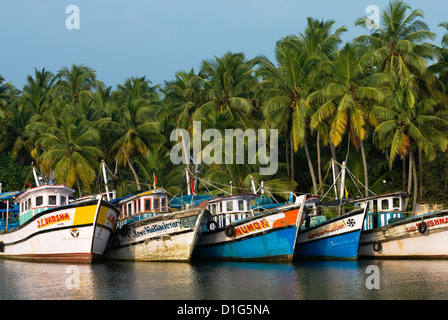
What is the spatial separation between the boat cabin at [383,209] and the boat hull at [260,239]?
582 centimetres

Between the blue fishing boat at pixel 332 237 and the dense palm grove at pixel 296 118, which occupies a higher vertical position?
the dense palm grove at pixel 296 118

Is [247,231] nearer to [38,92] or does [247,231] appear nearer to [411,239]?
[411,239]

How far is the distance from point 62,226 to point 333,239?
13.7 metres

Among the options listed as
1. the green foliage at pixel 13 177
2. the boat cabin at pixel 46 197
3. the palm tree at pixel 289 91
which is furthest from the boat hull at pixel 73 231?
the green foliage at pixel 13 177

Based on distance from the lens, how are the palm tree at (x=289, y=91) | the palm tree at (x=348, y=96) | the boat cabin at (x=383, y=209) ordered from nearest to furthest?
the boat cabin at (x=383, y=209) < the palm tree at (x=348, y=96) < the palm tree at (x=289, y=91)

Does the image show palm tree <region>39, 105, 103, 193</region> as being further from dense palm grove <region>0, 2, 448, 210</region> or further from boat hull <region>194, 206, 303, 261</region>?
boat hull <region>194, 206, 303, 261</region>

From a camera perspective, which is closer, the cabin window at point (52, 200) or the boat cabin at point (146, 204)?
the cabin window at point (52, 200)

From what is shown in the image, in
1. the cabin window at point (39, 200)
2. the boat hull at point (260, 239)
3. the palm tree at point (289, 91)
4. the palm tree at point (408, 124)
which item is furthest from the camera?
the palm tree at point (289, 91)

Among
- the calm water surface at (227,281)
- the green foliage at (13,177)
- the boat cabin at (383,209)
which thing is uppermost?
the green foliage at (13,177)

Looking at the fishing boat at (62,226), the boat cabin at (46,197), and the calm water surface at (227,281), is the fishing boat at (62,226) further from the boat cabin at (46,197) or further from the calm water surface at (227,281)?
the calm water surface at (227,281)

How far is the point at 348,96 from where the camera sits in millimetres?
41375

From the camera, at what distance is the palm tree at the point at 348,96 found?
135 ft

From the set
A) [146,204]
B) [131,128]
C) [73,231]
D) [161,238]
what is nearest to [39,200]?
[73,231]

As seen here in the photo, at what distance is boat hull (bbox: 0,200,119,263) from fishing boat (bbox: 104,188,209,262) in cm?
143
